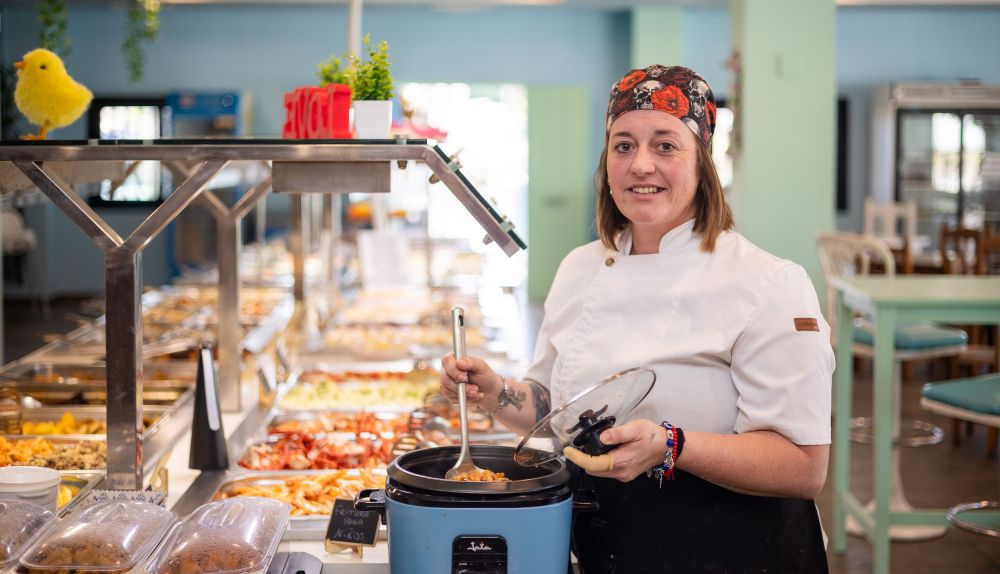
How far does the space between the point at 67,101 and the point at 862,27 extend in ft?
36.0

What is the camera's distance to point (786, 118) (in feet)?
21.6

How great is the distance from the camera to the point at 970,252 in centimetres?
861

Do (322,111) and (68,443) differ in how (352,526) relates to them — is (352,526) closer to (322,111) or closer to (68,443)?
(322,111)

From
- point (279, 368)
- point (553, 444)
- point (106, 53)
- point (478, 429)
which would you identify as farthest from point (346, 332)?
point (106, 53)

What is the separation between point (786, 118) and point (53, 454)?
17.5ft

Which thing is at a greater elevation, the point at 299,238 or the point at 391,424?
the point at 299,238

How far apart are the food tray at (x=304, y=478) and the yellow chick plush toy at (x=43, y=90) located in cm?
85

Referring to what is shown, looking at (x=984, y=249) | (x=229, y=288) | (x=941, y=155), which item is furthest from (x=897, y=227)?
(x=229, y=288)

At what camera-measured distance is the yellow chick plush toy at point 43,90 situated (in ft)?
7.15

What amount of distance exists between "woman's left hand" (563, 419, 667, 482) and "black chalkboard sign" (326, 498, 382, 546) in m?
0.46

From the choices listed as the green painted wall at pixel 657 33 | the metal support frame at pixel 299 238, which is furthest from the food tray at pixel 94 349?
the green painted wall at pixel 657 33

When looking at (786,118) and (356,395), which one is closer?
(356,395)

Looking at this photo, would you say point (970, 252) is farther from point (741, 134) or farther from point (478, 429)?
point (478, 429)

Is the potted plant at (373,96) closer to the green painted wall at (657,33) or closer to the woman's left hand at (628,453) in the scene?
the woman's left hand at (628,453)
